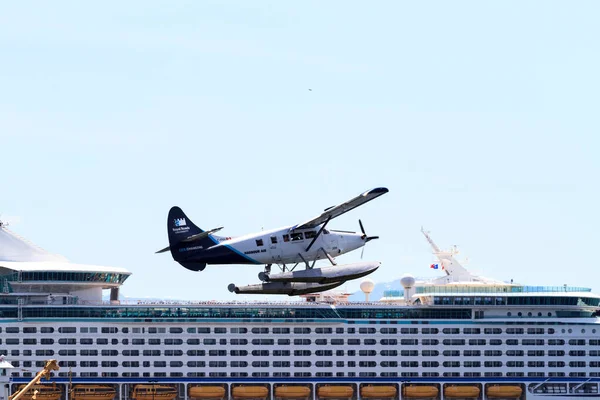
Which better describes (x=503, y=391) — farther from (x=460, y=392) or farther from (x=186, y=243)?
(x=186, y=243)

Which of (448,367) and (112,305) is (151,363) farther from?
(448,367)

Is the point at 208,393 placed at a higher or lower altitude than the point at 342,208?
lower

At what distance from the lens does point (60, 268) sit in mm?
96938

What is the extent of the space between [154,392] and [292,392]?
9046mm

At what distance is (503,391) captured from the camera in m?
96.8

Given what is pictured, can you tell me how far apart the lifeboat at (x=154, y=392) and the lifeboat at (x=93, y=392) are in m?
1.57

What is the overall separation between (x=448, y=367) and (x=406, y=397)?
3.52m

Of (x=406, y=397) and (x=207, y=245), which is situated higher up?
(x=207, y=245)

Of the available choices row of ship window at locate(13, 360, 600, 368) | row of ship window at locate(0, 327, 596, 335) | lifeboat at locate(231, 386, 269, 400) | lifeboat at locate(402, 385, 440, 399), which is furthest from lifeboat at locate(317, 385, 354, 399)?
row of ship window at locate(0, 327, 596, 335)

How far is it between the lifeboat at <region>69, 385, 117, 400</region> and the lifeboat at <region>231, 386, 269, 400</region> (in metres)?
8.04

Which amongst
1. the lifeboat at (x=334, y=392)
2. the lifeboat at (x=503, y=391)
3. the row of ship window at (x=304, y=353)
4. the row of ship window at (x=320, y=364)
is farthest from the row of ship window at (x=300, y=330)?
the lifeboat at (x=334, y=392)

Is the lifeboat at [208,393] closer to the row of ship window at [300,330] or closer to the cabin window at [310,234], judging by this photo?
the row of ship window at [300,330]

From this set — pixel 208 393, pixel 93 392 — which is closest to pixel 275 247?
pixel 208 393

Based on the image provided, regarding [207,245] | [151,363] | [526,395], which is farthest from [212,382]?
[207,245]
